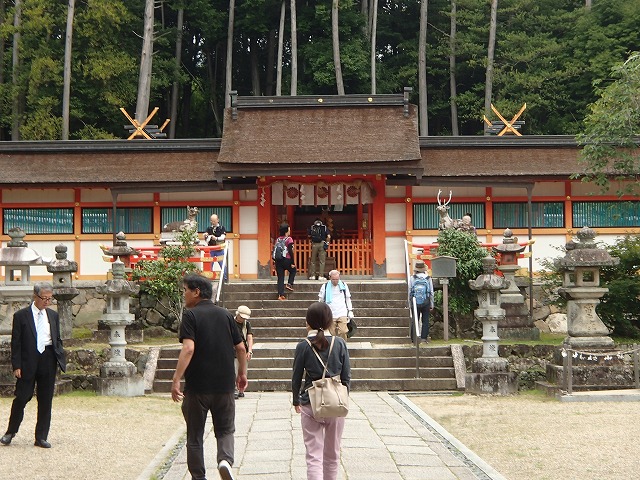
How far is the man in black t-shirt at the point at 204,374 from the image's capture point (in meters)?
7.76

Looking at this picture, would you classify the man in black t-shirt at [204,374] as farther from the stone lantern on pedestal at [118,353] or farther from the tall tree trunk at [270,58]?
the tall tree trunk at [270,58]

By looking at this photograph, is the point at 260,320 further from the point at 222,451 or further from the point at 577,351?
the point at 222,451

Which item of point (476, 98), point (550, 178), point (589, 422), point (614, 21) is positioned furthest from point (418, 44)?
point (589, 422)

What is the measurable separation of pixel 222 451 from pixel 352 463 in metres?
2.07

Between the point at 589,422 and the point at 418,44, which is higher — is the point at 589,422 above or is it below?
below

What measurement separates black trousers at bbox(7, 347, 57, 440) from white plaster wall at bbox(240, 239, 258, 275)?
12.0 metres

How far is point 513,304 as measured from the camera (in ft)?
62.8

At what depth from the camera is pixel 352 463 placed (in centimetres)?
947

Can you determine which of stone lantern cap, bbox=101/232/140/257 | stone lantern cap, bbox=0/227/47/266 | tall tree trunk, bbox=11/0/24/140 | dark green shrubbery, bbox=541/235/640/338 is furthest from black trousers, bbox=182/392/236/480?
tall tree trunk, bbox=11/0/24/140

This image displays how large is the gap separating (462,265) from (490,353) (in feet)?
11.9

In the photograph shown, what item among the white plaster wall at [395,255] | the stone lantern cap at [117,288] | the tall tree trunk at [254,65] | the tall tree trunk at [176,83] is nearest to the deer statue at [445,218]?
the white plaster wall at [395,255]

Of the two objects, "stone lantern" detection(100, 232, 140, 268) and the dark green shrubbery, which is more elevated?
"stone lantern" detection(100, 232, 140, 268)

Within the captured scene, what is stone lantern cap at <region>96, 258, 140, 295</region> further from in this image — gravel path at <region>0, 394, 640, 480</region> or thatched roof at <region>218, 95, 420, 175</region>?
thatched roof at <region>218, 95, 420, 175</region>

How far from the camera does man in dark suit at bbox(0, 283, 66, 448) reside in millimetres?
10555
